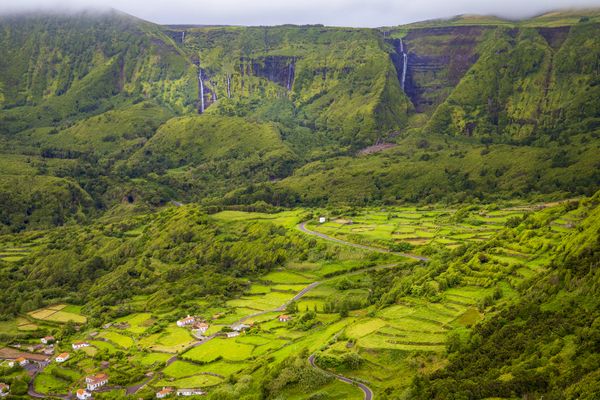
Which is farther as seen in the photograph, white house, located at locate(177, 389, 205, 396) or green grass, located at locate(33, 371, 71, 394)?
green grass, located at locate(33, 371, 71, 394)

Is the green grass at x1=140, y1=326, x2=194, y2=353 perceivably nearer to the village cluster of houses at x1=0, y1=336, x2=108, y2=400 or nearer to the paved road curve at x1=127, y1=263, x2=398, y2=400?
the paved road curve at x1=127, y1=263, x2=398, y2=400

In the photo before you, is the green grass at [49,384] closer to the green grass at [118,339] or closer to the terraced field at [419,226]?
the green grass at [118,339]

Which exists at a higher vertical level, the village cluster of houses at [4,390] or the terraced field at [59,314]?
the village cluster of houses at [4,390]

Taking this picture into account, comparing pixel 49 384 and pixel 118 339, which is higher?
pixel 118 339

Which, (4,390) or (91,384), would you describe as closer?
(91,384)

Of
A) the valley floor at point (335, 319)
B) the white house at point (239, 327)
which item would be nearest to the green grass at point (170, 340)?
the valley floor at point (335, 319)

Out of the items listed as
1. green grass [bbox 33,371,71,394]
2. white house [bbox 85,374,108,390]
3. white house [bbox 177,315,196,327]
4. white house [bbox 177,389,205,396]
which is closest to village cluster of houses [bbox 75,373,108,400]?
white house [bbox 85,374,108,390]

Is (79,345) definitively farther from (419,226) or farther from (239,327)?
(419,226)

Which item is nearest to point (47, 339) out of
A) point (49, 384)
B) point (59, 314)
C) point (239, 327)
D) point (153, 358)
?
point (59, 314)

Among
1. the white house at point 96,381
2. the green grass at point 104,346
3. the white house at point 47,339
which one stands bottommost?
the white house at point 47,339
